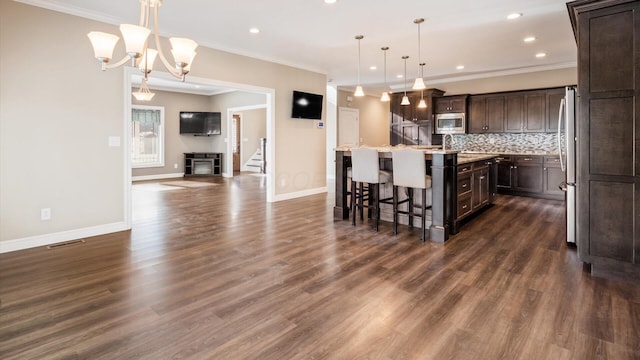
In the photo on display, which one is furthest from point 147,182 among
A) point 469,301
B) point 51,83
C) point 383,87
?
point 469,301

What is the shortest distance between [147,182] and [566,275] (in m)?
9.58

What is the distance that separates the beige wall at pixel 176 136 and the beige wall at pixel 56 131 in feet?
20.3

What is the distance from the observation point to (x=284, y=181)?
6730mm

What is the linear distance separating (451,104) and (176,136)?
8.06 m

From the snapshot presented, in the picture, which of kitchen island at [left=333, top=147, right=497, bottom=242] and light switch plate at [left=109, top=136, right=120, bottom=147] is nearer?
kitchen island at [left=333, top=147, right=497, bottom=242]

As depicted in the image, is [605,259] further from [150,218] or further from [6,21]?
[6,21]

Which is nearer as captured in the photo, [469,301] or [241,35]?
[469,301]

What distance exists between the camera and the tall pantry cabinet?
271 centimetres

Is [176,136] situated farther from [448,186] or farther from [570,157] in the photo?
[570,157]

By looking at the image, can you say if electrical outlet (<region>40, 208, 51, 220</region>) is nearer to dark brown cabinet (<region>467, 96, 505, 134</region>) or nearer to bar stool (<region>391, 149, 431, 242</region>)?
bar stool (<region>391, 149, 431, 242</region>)

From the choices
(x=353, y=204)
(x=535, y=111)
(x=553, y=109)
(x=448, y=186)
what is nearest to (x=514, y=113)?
(x=535, y=111)

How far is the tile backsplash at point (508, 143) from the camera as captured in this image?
7.23 m

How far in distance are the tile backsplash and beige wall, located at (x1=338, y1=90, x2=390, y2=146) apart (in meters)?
2.61

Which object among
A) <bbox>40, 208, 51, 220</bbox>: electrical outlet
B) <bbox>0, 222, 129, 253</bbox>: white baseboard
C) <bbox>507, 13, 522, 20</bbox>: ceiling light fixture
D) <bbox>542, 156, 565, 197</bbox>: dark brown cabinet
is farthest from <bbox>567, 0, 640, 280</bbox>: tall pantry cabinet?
<bbox>40, 208, 51, 220</bbox>: electrical outlet
